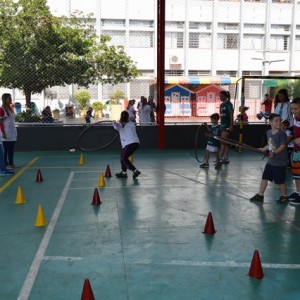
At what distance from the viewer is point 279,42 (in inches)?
1474

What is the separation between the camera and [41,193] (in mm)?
8156

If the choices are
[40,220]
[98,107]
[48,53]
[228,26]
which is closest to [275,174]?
[40,220]

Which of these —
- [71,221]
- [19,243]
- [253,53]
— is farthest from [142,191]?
[253,53]

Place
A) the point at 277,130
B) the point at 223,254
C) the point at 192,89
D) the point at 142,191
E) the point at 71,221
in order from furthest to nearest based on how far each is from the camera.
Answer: the point at 192,89 < the point at 142,191 < the point at 277,130 < the point at 71,221 < the point at 223,254

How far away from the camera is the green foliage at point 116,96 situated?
16.8m

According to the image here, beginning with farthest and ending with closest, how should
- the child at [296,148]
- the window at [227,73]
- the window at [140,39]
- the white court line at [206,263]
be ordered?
the window at [227,73], the window at [140,39], the child at [296,148], the white court line at [206,263]

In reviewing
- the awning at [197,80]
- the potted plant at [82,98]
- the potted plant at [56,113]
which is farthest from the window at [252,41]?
the potted plant at [56,113]

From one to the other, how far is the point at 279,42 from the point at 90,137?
1101 inches

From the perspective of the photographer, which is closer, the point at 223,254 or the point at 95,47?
the point at 223,254

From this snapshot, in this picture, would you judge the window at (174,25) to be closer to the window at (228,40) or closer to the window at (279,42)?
the window at (228,40)

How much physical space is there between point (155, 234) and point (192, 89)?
23.1m

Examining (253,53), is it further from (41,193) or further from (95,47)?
(41,193)

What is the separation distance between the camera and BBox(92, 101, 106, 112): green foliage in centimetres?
1682

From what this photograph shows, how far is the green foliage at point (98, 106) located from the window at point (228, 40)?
2006 cm
